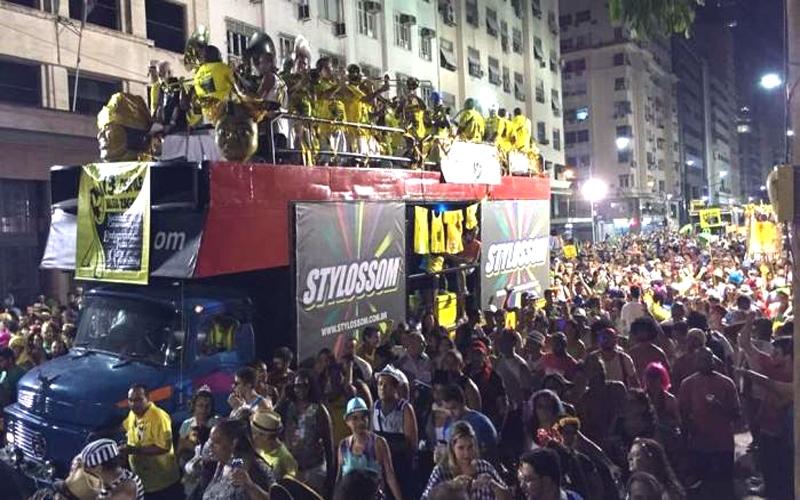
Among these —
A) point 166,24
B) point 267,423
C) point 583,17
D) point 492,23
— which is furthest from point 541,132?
point 267,423

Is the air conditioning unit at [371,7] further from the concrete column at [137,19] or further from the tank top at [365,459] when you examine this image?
the tank top at [365,459]

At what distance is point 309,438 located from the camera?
212 inches

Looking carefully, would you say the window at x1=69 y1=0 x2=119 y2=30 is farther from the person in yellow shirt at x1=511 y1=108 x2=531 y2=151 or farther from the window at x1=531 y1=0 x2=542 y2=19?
the window at x1=531 y1=0 x2=542 y2=19

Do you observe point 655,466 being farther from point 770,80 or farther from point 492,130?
point 770,80

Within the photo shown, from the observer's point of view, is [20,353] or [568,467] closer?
[568,467]

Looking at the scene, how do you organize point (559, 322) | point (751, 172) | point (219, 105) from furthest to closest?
point (751, 172) < point (559, 322) < point (219, 105)

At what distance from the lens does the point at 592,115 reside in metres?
67.1

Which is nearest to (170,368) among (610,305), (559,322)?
(559,322)

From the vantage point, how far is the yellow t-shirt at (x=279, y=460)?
185 inches

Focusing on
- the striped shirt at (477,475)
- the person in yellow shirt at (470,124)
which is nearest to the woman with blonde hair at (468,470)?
the striped shirt at (477,475)

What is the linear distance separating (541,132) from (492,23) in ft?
28.8

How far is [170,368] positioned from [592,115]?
66105 millimetres

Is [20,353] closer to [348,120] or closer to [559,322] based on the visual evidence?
[348,120]

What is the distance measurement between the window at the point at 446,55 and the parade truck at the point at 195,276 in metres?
27.4
